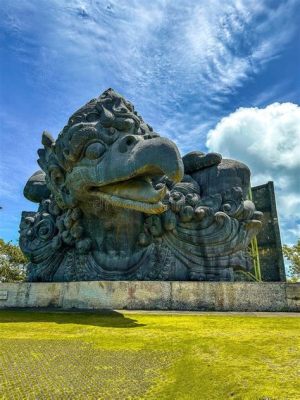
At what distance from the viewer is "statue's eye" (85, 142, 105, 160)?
5785 millimetres

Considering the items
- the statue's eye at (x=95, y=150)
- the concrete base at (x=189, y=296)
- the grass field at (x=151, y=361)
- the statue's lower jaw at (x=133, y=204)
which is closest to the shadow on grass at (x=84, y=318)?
the grass field at (x=151, y=361)

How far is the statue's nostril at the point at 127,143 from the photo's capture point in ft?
18.5

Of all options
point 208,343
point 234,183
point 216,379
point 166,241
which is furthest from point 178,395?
point 234,183

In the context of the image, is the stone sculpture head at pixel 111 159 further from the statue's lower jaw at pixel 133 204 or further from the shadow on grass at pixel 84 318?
the shadow on grass at pixel 84 318

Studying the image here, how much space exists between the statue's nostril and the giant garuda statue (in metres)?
0.02

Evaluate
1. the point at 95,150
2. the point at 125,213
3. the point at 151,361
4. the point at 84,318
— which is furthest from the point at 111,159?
the point at 151,361

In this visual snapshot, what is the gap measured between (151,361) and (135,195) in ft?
11.7

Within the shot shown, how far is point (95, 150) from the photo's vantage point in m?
5.78

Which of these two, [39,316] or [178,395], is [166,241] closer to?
[39,316]

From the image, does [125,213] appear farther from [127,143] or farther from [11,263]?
[11,263]

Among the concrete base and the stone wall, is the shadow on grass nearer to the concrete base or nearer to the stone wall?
the concrete base

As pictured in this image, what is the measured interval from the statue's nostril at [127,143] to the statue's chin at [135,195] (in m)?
0.53

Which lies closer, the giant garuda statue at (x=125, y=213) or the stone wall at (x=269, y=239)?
A: the giant garuda statue at (x=125, y=213)

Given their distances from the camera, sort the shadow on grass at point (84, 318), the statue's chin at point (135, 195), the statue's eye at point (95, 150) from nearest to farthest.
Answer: the shadow on grass at point (84, 318)
the statue's chin at point (135, 195)
the statue's eye at point (95, 150)
